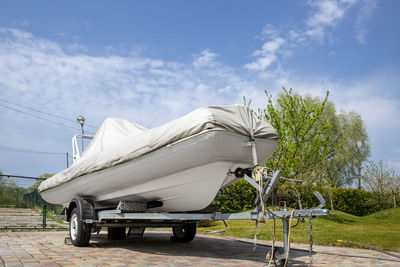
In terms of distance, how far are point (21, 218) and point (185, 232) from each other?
27.9 ft

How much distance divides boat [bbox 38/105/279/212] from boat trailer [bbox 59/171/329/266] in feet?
0.85

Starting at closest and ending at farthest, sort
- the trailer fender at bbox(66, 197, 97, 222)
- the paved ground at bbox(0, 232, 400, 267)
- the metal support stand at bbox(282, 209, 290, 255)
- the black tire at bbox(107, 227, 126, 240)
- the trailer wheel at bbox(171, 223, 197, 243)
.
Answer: the metal support stand at bbox(282, 209, 290, 255), the paved ground at bbox(0, 232, 400, 267), the trailer fender at bbox(66, 197, 97, 222), the trailer wheel at bbox(171, 223, 197, 243), the black tire at bbox(107, 227, 126, 240)

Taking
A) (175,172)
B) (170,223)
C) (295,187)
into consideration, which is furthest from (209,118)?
(295,187)

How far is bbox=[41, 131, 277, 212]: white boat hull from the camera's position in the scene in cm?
473

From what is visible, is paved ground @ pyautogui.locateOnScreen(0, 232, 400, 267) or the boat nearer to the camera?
the boat

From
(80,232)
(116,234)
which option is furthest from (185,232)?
(80,232)

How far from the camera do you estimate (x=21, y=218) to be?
1322 cm

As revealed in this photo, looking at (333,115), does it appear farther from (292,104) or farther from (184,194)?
(184,194)

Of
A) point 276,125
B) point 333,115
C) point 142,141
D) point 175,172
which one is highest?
point 333,115

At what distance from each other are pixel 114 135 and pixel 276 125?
10.3 m

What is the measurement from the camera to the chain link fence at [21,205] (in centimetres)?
1252

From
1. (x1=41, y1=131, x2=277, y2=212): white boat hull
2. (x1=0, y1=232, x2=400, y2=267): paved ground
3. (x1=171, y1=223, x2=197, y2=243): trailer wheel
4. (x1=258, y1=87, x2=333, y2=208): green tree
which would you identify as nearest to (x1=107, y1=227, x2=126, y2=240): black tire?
(x1=171, y1=223, x2=197, y2=243): trailer wheel

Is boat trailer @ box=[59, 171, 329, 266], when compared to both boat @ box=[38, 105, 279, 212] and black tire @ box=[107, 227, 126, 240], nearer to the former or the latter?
black tire @ box=[107, 227, 126, 240]

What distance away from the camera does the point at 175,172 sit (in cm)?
519
